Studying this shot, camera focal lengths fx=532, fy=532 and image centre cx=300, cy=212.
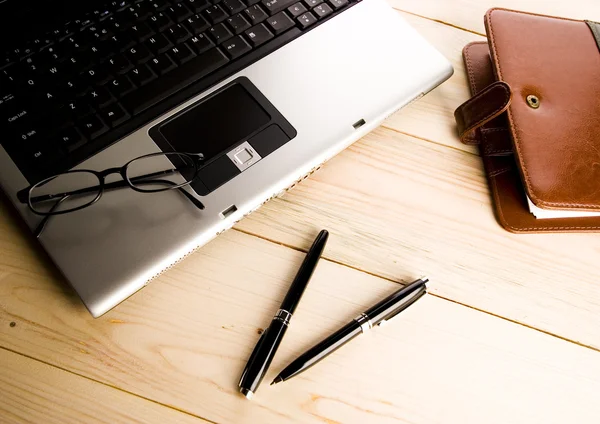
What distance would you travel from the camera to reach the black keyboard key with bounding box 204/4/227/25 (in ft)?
1.99

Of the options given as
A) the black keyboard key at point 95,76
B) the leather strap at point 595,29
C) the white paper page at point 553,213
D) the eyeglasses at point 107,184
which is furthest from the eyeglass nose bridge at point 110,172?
the leather strap at point 595,29

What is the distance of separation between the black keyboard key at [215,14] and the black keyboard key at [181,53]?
0.05m

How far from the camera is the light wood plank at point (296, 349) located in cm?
51

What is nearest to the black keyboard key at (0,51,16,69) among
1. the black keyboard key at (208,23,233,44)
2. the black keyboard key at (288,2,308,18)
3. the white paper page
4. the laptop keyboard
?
the laptop keyboard

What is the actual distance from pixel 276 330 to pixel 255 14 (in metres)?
0.36

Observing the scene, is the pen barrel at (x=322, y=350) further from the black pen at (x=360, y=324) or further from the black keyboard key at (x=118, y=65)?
the black keyboard key at (x=118, y=65)

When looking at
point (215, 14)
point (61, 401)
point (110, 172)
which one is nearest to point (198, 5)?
point (215, 14)

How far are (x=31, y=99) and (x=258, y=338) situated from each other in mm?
333

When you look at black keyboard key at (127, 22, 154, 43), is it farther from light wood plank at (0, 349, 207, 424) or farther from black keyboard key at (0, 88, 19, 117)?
light wood plank at (0, 349, 207, 424)

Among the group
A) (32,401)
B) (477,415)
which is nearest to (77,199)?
A: (32,401)

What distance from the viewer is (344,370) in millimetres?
524

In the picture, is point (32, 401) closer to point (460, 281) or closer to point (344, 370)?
point (344, 370)

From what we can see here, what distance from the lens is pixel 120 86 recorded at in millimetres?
561

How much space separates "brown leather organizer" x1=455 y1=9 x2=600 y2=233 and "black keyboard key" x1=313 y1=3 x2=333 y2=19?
7.7 inches
